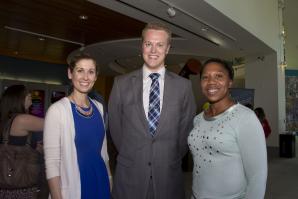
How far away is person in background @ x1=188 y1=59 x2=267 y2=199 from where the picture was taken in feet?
4.79

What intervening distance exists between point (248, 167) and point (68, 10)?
5.53m

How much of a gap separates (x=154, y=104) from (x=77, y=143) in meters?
0.47

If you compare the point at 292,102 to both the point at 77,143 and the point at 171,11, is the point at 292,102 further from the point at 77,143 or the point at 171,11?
the point at 77,143

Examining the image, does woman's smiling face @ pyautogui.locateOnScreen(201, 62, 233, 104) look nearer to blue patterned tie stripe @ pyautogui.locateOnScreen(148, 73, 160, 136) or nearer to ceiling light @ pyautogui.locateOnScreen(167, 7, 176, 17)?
blue patterned tie stripe @ pyautogui.locateOnScreen(148, 73, 160, 136)

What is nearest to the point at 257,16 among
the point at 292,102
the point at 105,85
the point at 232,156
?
the point at 292,102

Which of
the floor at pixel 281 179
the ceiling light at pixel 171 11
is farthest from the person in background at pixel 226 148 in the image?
the ceiling light at pixel 171 11

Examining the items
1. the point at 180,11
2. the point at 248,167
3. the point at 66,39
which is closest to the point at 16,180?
the point at 248,167

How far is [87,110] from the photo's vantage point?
6.16 feet

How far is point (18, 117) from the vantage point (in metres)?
2.42

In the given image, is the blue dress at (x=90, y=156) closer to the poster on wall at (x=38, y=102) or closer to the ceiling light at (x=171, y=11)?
→ the ceiling light at (x=171, y=11)

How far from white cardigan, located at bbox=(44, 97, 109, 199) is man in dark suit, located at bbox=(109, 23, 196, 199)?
232 millimetres

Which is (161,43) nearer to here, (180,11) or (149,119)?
(149,119)

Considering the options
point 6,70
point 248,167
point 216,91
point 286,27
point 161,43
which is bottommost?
point 248,167

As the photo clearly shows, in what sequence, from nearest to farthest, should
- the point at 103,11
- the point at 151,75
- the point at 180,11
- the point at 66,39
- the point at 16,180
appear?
1. the point at 151,75
2. the point at 16,180
3. the point at 180,11
4. the point at 103,11
5. the point at 66,39
